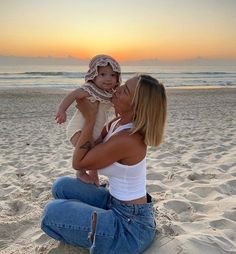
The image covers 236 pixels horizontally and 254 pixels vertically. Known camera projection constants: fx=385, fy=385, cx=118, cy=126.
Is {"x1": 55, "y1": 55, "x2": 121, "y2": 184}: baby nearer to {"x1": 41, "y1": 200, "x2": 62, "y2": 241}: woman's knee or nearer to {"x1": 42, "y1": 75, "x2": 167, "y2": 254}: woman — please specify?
{"x1": 42, "y1": 75, "x2": 167, "y2": 254}: woman

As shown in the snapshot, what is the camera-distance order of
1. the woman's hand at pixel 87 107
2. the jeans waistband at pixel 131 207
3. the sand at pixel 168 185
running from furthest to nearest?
the woman's hand at pixel 87 107 → the sand at pixel 168 185 → the jeans waistband at pixel 131 207

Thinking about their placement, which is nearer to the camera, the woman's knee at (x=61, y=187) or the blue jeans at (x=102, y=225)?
the blue jeans at (x=102, y=225)

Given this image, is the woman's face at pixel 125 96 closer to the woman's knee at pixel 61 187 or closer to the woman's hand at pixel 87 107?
the woman's hand at pixel 87 107

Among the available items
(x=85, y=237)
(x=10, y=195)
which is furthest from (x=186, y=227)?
(x=10, y=195)

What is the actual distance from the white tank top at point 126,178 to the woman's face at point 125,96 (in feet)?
0.39

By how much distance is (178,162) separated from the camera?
5.41 m

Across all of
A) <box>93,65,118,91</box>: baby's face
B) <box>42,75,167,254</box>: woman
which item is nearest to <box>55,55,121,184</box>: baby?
<box>93,65,118,91</box>: baby's face

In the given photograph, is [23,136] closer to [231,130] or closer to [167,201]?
[231,130]

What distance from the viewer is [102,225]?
2.55 meters

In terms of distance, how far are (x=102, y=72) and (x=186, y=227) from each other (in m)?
Answer: 1.44

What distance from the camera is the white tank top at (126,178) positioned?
Result: 8.63ft

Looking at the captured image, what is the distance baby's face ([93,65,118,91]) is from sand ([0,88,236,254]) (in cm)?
119

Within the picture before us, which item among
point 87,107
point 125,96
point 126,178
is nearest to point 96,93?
point 87,107

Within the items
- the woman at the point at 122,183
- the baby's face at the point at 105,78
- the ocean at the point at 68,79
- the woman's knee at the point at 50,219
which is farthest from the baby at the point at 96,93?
the ocean at the point at 68,79
